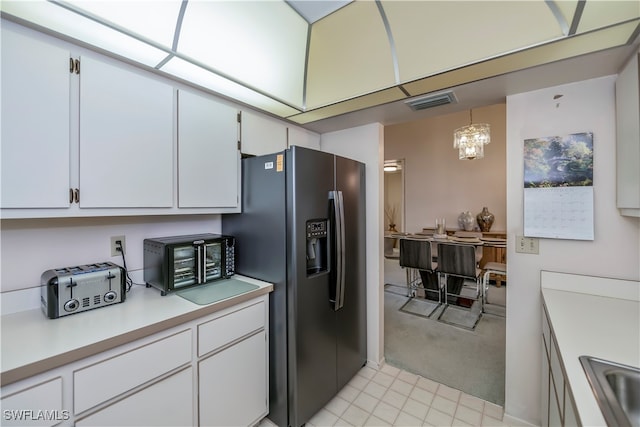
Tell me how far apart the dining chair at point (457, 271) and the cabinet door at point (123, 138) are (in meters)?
3.24

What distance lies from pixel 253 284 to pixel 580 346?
1.68 meters

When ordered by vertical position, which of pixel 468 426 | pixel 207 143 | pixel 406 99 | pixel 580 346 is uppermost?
pixel 406 99

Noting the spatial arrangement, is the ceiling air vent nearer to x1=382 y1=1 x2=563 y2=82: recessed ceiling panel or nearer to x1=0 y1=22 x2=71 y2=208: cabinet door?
x1=382 y1=1 x2=563 y2=82: recessed ceiling panel

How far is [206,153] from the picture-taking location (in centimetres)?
179

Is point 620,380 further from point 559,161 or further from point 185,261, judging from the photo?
point 185,261

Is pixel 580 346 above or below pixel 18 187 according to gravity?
below

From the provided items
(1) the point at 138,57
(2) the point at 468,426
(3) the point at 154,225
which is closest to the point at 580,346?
(2) the point at 468,426

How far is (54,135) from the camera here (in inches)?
47.3

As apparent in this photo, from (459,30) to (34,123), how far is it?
212 centimetres

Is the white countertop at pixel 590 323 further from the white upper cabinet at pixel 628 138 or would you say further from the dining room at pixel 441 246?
the dining room at pixel 441 246

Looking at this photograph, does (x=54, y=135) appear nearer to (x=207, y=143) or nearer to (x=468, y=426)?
(x=207, y=143)

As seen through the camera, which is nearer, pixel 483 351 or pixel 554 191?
pixel 554 191

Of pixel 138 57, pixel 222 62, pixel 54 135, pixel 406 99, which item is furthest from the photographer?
Answer: pixel 406 99

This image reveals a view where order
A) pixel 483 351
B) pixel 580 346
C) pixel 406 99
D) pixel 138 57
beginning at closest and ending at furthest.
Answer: pixel 580 346 < pixel 138 57 < pixel 406 99 < pixel 483 351
